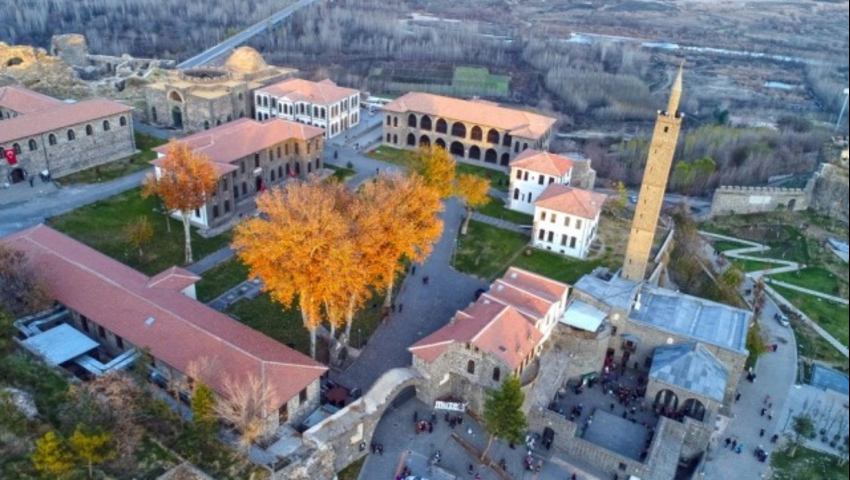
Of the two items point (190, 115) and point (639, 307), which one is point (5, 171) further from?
point (639, 307)

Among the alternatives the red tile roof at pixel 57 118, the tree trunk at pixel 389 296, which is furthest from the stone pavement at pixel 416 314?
the red tile roof at pixel 57 118

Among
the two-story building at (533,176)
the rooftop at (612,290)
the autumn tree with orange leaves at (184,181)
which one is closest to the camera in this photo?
the rooftop at (612,290)

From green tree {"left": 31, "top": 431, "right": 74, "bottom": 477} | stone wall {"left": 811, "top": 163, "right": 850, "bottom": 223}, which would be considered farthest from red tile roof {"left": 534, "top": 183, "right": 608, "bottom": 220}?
green tree {"left": 31, "top": 431, "right": 74, "bottom": 477}

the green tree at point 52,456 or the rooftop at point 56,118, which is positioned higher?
the rooftop at point 56,118

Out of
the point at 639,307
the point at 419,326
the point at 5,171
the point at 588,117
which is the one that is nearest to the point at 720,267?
the point at 639,307

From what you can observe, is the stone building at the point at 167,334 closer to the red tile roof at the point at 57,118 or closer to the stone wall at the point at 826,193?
the red tile roof at the point at 57,118
